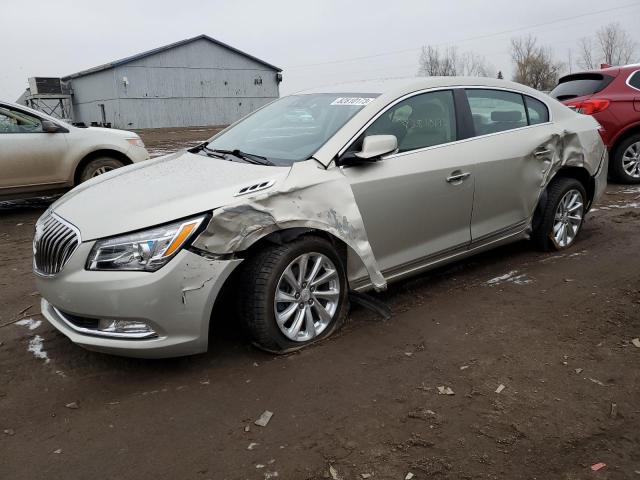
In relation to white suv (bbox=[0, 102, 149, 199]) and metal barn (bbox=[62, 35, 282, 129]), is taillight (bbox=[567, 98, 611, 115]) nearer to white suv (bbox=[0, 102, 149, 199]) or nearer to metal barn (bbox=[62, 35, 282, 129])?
white suv (bbox=[0, 102, 149, 199])

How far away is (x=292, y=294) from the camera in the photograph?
3.30 m

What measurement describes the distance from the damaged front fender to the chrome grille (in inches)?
28.7

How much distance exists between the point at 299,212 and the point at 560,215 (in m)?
3.05

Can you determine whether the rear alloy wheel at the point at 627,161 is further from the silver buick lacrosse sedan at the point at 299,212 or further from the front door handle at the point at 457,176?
the front door handle at the point at 457,176

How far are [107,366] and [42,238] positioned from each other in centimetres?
86

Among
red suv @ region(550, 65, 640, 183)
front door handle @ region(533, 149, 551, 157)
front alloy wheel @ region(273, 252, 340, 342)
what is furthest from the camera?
red suv @ region(550, 65, 640, 183)

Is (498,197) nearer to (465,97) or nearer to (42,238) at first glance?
(465,97)

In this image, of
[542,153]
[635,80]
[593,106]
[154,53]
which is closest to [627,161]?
[593,106]

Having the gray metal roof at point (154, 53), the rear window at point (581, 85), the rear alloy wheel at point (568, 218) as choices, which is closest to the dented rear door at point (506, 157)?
the rear alloy wheel at point (568, 218)

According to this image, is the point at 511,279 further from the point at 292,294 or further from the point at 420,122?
the point at 292,294

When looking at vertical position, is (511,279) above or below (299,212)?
below

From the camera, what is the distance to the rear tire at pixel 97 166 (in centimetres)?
781

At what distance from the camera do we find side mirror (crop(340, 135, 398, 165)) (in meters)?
3.48

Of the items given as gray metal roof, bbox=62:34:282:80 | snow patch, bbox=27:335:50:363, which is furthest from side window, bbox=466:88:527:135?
gray metal roof, bbox=62:34:282:80
